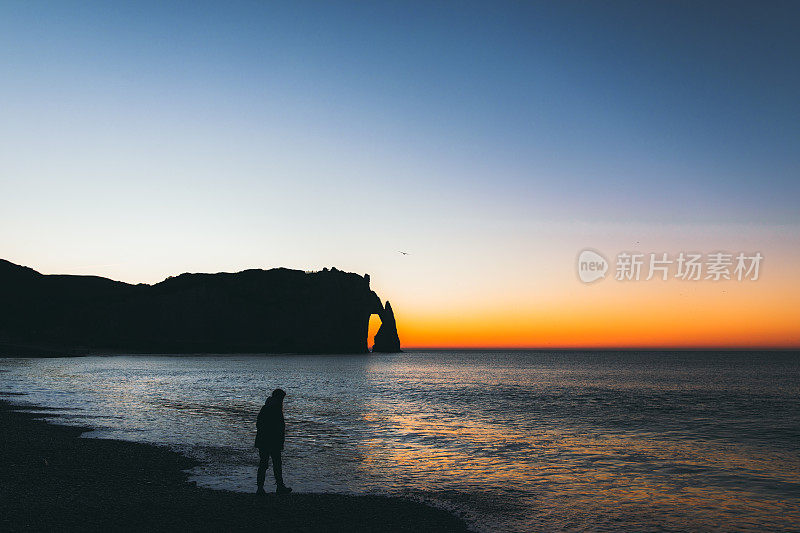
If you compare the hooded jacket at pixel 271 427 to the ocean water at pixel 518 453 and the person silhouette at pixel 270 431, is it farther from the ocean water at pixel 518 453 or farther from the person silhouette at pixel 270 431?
the ocean water at pixel 518 453

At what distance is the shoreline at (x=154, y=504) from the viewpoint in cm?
1128

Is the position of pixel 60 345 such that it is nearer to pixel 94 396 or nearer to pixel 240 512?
pixel 94 396

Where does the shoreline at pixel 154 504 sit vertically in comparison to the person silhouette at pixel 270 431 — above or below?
below

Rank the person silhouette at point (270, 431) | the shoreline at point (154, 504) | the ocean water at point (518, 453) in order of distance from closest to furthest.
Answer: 1. the shoreline at point (154, 504)
2. the person silhouette at point (270, 431)
3. the ocean water at point (518, 453)

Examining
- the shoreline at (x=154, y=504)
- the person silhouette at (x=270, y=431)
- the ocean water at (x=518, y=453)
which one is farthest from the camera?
the ocean water at (x=518, y=453)

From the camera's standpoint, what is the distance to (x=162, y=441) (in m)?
22.6

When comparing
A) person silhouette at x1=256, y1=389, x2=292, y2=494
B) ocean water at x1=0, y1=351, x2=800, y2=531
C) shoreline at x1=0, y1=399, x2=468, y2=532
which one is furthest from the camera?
ocean water at x1=0, y1=351, x2=800, y2=531

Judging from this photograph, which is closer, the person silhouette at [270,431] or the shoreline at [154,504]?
the shoreline at [154,504]

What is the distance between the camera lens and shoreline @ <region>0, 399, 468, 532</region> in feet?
37.0

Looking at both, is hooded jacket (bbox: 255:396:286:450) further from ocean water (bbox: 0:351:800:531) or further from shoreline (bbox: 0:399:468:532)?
ocean water (bbox: 0:351:800:531)

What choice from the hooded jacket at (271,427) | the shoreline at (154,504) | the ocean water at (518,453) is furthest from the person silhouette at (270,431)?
the ocean water at (518,453)

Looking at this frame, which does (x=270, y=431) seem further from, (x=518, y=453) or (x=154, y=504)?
(x=518, y=453)

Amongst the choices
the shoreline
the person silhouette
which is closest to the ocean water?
the shoreline

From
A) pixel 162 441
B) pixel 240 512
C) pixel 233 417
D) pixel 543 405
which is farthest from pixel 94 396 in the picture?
pixel 240 512
